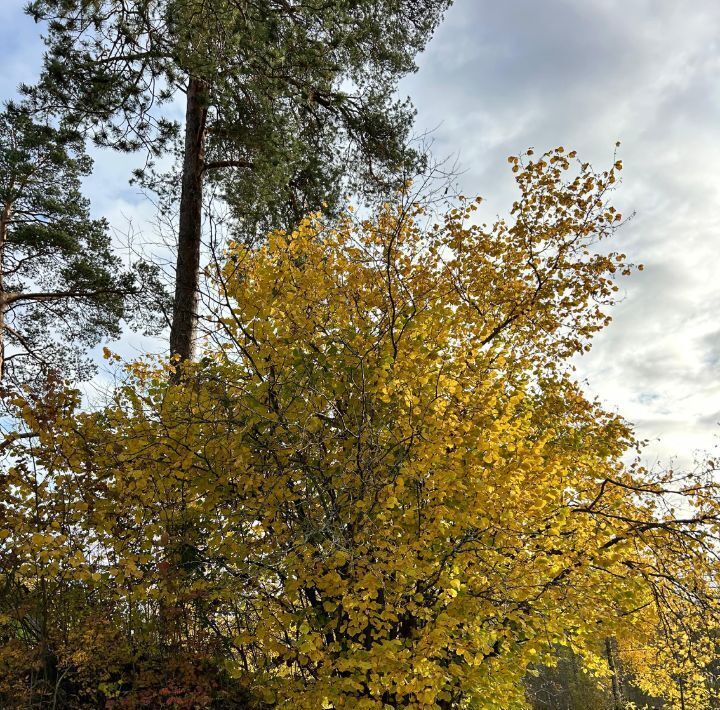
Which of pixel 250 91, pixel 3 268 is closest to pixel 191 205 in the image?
pixel 250 91

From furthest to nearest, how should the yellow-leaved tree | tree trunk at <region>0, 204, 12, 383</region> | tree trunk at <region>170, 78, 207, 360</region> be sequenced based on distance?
tree trunk at <region>0, 204, 12, 383</region>, tree trunk at <region>170, 78, 207, 360</region>, the yellow-leaved tree

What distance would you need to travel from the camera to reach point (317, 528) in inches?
162

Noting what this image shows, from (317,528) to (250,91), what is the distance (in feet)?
19.2

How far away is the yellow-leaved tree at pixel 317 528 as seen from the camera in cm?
425

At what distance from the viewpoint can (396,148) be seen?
9203 millimetres

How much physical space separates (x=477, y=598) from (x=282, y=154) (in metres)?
5.84

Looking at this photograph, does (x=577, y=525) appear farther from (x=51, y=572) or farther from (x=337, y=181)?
(x=337, y=181)

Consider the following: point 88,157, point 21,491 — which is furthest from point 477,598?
point 88,157

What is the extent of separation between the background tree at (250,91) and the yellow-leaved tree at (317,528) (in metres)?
2.34

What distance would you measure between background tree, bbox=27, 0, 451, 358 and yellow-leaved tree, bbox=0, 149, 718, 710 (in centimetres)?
234

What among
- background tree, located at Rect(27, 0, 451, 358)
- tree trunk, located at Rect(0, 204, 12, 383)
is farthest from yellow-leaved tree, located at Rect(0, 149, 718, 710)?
tree trunk, located at Rect(0, 204, 12, 383)

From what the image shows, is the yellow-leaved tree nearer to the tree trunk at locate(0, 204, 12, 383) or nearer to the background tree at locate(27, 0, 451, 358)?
the background tree at locate(27, 0, 451, 358)

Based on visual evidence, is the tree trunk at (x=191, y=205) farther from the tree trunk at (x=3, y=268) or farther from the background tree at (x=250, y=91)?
the tree trunk at (x=3, y=268)

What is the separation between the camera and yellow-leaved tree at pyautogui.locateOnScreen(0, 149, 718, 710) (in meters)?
4.25
